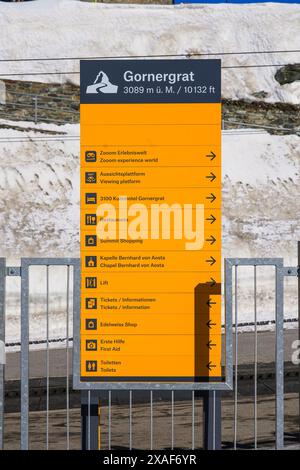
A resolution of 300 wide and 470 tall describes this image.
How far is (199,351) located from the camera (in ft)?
24.6

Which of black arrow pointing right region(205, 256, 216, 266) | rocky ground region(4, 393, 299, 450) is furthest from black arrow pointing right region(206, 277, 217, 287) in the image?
rocky ground region(4, 393, 299, 450)

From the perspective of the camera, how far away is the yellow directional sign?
7.44 m

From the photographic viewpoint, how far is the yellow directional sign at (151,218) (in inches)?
293

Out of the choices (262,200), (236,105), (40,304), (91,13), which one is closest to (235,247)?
(262,200)

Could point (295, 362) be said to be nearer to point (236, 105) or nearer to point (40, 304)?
point (40, 304)

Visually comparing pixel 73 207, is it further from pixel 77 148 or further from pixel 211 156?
pixel 211 156

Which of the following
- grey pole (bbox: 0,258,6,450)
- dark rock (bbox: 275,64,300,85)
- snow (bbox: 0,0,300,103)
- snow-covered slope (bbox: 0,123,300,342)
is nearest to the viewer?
grey pole (bbox: 0,258,6,450)

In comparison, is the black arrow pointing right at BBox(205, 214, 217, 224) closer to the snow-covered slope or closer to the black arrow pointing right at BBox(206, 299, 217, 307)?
the black arrow pointing right at BBox(206, 299, 217, 307)

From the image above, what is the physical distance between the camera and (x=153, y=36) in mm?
32500

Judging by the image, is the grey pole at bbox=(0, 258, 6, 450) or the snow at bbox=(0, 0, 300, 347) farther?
the snow at bbox=(0, 0, 300, 347)

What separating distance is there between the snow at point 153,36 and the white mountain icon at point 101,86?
2294 cm

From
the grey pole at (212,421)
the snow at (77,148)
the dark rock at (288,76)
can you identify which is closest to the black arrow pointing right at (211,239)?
the grey pole at (212,421)

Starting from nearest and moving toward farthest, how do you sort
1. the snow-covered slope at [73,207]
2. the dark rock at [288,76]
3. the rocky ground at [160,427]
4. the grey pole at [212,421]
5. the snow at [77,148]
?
1. the grey pole at [212,421]
2. the rocky ground at [160,427]
3. the snow-covered slope at [73,207]
4. the snow at [77,148]
5. the dark rock at [288,76]

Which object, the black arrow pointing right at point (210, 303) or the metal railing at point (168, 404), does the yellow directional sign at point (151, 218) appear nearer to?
the black arrow pointing right at point (210, 303)
